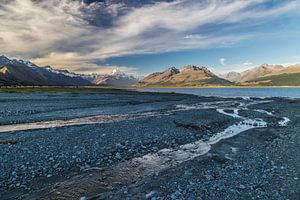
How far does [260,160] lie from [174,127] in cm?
1438

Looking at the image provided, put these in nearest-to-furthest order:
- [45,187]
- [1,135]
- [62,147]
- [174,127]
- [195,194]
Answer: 1. [195,194]
2. [45,187]
3. [62,147]
4. [1,135]
5. [174,127]

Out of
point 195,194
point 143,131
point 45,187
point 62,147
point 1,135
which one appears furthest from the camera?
point 143,131

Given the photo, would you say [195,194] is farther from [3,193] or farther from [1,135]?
[1,135]

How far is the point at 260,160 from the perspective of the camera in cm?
1812

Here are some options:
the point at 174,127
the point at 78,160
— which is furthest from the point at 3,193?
the point at 174,127

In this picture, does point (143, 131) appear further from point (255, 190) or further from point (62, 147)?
point (255, 190)

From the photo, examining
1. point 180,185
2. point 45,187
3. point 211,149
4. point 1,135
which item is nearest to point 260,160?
point 211,149

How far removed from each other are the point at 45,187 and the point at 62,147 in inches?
301

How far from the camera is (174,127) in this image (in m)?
31.6

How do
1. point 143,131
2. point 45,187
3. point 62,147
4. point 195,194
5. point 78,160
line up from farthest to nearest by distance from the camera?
1. point 143,131
2. point 62,147
3. point 78,160
4. point 45,187
5. point 195,194

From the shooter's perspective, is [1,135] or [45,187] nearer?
[45,187]

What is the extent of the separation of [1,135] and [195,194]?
22.3 m

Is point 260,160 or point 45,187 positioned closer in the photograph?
point 45,187

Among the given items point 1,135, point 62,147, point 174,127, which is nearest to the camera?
point 62,147
